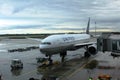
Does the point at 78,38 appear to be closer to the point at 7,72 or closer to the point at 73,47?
the point at 73,47

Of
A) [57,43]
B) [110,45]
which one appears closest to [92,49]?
[57,43]

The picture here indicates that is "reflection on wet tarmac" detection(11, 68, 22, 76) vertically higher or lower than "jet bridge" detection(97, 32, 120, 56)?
lower

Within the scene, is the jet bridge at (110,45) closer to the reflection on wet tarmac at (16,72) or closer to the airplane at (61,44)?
the reflection on wet tarmac at (16,72)

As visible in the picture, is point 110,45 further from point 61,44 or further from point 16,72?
point 61,44

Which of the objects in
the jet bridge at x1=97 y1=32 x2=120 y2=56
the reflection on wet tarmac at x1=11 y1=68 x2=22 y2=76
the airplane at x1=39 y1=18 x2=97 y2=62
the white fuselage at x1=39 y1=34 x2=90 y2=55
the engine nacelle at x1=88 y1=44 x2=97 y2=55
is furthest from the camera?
the engine nacelle at x1=88 y1=44 x2=97 y2=55

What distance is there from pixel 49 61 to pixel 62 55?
10.4 metres

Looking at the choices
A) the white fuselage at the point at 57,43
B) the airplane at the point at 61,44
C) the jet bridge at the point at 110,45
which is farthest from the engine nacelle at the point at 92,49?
the jet bridge at the point at 110,45

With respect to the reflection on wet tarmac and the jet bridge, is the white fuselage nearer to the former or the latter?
the reflection on wet tarmac

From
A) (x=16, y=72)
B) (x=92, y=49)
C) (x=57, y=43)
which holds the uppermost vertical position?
(x=57, y=43)

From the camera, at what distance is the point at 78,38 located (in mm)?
54438

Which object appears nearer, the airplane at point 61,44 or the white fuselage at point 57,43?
the white fuselage at point 57,43

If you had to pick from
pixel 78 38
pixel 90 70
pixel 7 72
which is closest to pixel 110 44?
pixel 90 70

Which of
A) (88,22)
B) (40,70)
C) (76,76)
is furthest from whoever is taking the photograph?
(88,22)

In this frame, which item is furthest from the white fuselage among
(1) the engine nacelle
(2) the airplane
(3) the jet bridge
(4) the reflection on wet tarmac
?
(3) the jet bridge
